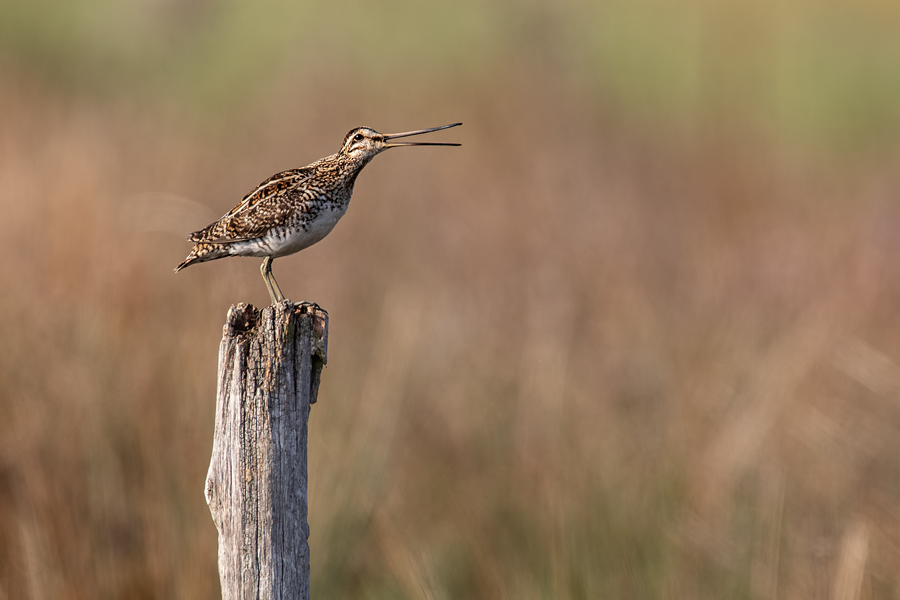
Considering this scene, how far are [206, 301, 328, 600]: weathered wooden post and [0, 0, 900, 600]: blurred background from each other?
188 centimetres

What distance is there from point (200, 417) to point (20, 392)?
1090 mm

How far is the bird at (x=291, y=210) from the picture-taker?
12.8 ft

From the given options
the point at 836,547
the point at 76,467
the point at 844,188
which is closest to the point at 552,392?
the point at 836,547

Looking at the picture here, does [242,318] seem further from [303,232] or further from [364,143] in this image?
[364,143]

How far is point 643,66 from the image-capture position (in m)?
19.4

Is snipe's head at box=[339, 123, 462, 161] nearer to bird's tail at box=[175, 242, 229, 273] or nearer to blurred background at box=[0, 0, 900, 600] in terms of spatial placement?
bird's tail at box=[175, 242, 229, 273]

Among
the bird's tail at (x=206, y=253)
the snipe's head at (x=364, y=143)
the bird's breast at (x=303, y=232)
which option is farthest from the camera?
the snipe's head at (x=364, y=143)

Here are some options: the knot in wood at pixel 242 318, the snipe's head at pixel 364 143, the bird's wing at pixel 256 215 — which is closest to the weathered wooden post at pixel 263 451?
the knot in wood at pixel 242 318

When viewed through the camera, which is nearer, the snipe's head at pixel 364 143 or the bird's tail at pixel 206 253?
the bird's tail at pixel 206 253

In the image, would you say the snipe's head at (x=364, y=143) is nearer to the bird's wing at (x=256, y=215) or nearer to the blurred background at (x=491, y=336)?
→ the bird's wing at (x=256, y=215)

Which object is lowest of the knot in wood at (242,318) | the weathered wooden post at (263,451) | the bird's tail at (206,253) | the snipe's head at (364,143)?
the weathered wooden post at (263,451)

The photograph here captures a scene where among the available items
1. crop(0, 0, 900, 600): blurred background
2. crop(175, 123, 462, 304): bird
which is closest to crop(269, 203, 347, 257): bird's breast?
crop(175, 123, 462, 304): bird

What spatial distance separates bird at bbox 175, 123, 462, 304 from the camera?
390 cm

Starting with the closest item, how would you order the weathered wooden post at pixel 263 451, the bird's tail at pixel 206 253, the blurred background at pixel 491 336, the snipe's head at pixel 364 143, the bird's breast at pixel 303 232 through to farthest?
1. the weathered wooden post at pixel 263 451
2. the bird's breast at pixel 303 232
3. the bird's tail at pixel 206 253
4. the snipe's head at pixel 364 143
5. the blurred background at pixel 491 336
